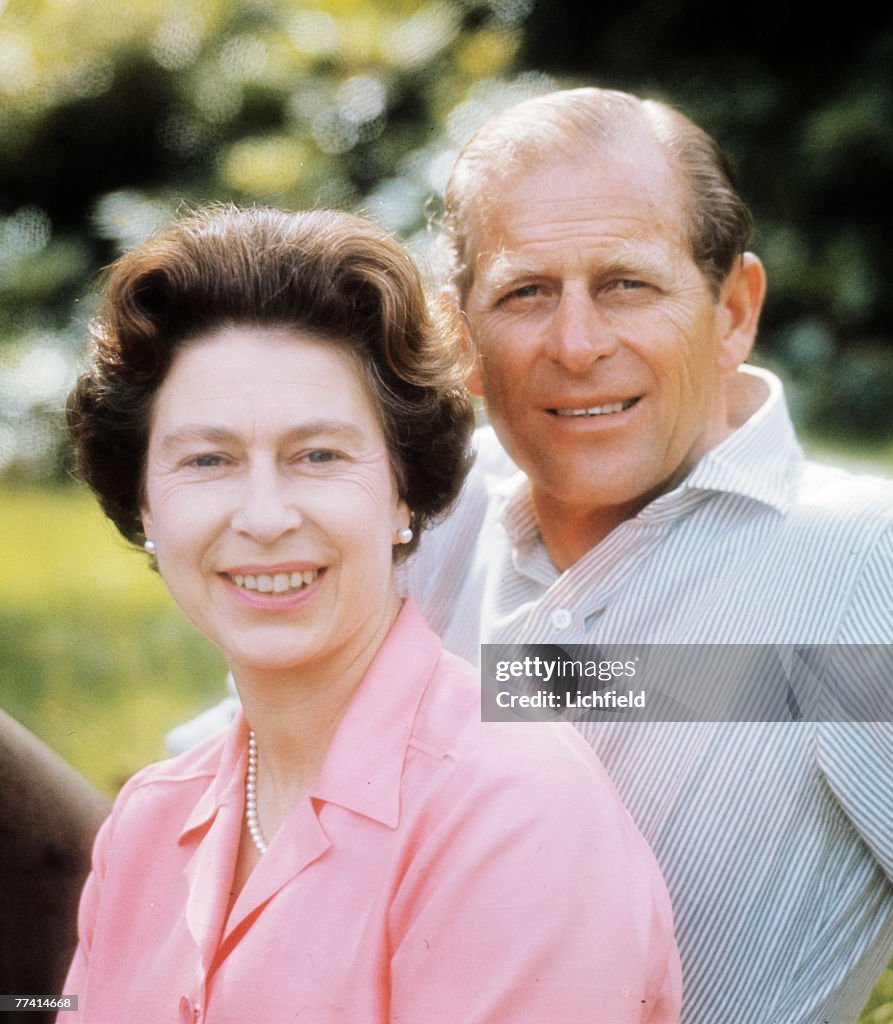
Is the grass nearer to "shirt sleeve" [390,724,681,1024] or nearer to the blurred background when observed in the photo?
the blurred background

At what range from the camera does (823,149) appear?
216cm

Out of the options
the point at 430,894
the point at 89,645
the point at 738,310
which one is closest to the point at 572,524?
the point at 738,310

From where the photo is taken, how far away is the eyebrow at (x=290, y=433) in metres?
1.32

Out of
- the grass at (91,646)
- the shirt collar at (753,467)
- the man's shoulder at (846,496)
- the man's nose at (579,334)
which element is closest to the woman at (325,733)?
the man's nose at (579,334)

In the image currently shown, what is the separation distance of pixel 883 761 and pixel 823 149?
1.11 m

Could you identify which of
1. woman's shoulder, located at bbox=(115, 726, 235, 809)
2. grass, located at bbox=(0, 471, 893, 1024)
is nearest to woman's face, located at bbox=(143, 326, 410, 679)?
woman's shoulder, located at bbox=(115, 726, 235, 809)

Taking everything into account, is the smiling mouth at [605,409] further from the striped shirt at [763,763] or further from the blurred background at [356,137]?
the blurred background at [356,137]

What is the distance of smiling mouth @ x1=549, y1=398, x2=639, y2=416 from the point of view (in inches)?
69.9

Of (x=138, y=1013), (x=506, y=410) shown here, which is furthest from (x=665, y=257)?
(x=138, y=1013)

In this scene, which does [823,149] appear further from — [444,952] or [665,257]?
[444,952]

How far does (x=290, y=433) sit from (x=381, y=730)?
0.33 metres

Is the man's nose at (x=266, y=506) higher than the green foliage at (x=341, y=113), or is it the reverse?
the green foliage at (x=341, y=113)

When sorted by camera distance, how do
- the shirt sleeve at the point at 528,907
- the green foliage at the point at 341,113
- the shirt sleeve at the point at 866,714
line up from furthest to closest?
the green foliage at the point at 341,113
the shirt sleeve at the point at 866,714
the shirt sleeve at the point at 528,907

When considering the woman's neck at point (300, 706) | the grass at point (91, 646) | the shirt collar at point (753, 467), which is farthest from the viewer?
the grass at point (91, 646)
